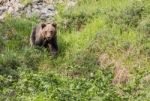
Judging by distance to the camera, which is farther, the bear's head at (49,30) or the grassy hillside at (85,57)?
the bear's head at (49,30)

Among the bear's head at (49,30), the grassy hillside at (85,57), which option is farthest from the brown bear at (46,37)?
the grassy hillside at (85,57)

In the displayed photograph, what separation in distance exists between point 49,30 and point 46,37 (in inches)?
10.3

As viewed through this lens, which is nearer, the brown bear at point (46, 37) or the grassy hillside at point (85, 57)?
the grassy hillside at point (85, 57)

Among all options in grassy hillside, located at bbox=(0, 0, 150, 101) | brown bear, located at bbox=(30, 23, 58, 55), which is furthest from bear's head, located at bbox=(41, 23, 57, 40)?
grassy hillside, located at bbox=(0, 0, 150, 101)

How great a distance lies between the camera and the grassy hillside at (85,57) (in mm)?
9477

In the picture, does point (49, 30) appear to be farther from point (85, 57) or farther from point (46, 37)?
point (85, 57)

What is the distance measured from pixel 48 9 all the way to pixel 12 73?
143 inches

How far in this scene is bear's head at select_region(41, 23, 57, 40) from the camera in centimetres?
1287

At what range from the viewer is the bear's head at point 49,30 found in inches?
507

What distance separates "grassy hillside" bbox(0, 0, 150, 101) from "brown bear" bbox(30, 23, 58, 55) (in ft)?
0.69

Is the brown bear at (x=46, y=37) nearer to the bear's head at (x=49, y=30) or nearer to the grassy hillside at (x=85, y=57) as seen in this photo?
the bear's head at (x=49, y=30)

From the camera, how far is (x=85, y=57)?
12086 millimetres

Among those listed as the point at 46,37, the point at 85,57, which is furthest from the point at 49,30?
the point at 85,57

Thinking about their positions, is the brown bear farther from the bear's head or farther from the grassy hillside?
the grassy hillside
